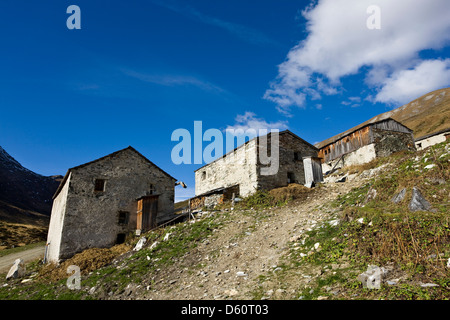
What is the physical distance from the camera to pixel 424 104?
9956 centimetres

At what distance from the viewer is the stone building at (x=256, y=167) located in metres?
22.2

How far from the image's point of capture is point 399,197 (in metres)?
9.70

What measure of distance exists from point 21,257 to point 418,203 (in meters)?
29.0

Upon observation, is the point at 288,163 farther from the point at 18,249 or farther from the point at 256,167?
the point at 18,249

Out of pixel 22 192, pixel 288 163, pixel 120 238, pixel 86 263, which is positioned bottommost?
pixel 86 263

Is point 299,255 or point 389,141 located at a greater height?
point 389,141

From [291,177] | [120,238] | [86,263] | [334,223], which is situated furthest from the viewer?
[291,177]

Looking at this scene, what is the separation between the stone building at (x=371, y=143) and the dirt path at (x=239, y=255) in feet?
47.0

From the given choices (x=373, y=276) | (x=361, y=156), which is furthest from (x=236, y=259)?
(x=361, y=156)

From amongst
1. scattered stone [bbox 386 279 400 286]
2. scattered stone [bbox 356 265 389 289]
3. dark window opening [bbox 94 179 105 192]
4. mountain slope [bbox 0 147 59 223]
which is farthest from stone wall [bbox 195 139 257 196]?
mountain slope [bbox 0 147 59 223]

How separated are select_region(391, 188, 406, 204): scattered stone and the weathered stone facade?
1204 centimetres

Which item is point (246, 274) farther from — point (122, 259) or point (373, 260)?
point (122, 259)

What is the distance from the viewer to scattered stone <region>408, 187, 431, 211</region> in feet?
27.7
